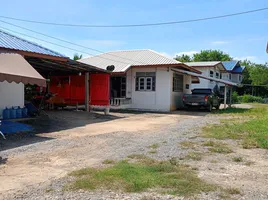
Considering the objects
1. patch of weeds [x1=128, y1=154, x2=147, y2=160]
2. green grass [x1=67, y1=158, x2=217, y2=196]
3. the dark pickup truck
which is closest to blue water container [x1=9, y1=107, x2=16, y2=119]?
patch of weeds [x1=128, y1=154, x2=147, y2=160]

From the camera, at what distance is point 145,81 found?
70.4 feet

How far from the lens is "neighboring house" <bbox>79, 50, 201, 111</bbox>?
812 inches

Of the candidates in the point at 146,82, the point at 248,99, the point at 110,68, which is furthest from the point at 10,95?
the point at 248,99

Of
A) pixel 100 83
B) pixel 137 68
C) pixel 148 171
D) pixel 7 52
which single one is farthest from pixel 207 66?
pixel 148 171

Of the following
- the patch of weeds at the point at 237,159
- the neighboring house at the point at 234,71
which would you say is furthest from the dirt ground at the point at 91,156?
the neighboring house at the point at 234,71

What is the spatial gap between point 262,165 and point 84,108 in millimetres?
14492

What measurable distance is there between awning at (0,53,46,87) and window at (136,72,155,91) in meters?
12.1

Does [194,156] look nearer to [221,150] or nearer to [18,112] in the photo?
[221,150]

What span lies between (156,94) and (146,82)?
124cm

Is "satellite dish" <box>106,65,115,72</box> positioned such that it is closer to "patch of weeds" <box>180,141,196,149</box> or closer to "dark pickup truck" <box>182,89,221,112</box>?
"dark pickup truck" <box>182,89,221,112</box>

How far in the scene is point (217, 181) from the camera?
4848 mm

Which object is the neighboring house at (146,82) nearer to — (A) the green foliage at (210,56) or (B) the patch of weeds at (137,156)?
(B) the patch of weeds at (137,156)

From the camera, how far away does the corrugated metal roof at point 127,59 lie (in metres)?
20.9

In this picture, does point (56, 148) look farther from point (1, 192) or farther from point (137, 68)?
point (137, 68)
